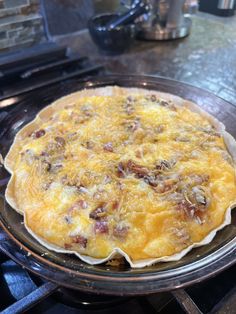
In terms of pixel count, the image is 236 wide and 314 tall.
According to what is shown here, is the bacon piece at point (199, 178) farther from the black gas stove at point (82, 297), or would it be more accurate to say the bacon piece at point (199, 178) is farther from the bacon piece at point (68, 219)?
the bacon piece at point (68, 219)

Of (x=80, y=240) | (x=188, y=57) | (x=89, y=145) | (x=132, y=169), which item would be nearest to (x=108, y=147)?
(x=89, y=145)

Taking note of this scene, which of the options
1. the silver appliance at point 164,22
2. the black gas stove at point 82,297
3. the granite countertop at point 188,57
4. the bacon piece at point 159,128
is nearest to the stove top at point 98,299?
the black gas stove at point 82,297

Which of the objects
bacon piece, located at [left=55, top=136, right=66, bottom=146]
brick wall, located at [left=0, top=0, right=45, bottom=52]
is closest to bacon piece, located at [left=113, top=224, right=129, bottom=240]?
bacon piece, located at [left=55, top=136, right=66, bottom=146]

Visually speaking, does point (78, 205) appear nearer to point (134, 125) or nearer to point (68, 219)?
point (68, 219)

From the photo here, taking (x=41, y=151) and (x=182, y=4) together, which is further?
(x=182, y=4)

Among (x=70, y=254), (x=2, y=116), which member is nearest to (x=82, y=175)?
(x=70, y=254)

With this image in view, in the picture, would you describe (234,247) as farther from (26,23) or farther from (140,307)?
(26,23)
